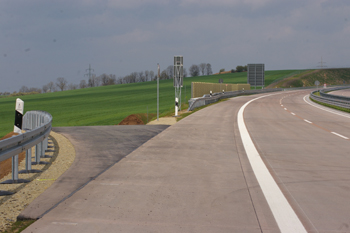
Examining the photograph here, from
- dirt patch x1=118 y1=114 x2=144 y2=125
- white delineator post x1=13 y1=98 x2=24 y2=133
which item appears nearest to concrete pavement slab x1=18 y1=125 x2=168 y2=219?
white delineator post x1=13 y1=98 x2=24 y2=133

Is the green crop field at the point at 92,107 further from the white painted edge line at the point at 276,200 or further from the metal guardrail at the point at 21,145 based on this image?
the white painted edge line at the point at 276,200

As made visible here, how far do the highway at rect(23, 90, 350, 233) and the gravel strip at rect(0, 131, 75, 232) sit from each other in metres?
0.61

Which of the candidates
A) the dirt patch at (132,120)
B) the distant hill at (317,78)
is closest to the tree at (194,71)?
the distant hill at (317,78)

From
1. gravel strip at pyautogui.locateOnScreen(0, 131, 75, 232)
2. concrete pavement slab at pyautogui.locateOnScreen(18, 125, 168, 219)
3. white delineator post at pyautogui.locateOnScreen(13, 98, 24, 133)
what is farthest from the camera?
white delineator post at pyautogui.locateOnScreen(13, 98, 24, 133)

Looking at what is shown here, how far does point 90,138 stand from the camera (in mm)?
12859

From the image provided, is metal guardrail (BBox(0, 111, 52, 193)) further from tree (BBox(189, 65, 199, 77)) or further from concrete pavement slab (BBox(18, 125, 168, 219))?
tree (BBox(189, 65, 199, 77))

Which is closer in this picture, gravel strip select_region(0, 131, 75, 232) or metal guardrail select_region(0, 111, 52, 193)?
gravel strip select_region(0, 131, 75, 232)

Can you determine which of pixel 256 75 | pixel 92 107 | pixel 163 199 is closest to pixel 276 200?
pixel 163 199

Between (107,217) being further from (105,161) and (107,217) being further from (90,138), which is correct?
(90,138)

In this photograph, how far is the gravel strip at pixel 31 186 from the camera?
5125 mm

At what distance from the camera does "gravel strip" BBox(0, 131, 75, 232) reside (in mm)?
5125

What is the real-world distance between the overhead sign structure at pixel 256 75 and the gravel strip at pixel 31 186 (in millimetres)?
74114

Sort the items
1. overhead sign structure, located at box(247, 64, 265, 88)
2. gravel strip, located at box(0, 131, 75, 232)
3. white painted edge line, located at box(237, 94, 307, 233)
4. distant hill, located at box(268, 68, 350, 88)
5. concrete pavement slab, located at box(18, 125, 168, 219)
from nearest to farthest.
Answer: white painted edge line, located at box(237, 94, 307, 233), gravel strip, located at box(0, 131, 75, 232), concrete pavement slab, located at box(18, 125, 168, 219), overhead sign structure, located at box(247, 64, 265, 88), distant hill, located at box(268, 68, 350, 88)

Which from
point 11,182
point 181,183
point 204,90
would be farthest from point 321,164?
point 204,90
